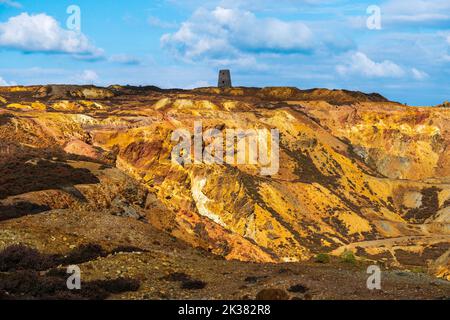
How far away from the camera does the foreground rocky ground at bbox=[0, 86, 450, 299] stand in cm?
2695

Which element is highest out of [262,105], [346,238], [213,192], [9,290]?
[262,105]

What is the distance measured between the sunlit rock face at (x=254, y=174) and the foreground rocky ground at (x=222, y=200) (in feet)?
0.99

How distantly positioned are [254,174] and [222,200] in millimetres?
17670

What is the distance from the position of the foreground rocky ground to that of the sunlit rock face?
302mm

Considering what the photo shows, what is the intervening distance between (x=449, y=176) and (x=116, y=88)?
4419 inches

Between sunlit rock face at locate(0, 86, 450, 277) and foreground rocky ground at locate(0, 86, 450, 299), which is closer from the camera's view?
foreground rocky ground at locate(0, 86, 450, 299)

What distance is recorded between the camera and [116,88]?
19938 cm

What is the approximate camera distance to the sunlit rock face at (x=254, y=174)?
2057 inches

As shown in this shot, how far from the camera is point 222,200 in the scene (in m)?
98.2

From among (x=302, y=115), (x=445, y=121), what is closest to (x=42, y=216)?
(x=302, y=115)

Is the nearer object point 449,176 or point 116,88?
point 449,176

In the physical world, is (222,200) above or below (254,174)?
below

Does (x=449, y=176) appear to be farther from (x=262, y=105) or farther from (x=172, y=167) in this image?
(x=172, y=167)

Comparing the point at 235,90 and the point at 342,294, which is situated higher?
the point at 235,90
